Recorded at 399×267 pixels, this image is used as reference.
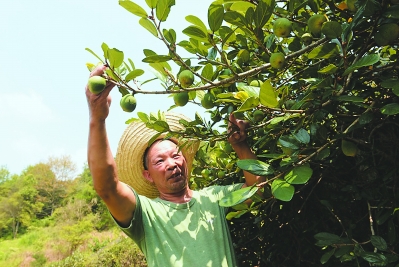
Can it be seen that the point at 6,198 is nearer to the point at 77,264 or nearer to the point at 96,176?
the point at 77,264

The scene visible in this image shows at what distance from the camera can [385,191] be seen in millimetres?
928

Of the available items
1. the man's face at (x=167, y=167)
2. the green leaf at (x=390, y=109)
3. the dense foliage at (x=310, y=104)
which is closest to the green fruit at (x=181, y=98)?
the dense foliage at (x=310, y=104)

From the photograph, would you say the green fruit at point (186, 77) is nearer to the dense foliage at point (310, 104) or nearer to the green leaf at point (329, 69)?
the dense foliage at point (310, 104)

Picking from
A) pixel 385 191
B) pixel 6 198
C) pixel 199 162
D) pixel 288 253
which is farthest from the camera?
pixel 6 198

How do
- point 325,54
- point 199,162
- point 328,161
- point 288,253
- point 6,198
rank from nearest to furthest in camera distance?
point 325,54
point 328,161
point 288,253
point 199,162
point 6,198

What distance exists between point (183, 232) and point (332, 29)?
2.96 ft

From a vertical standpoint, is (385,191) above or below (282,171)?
below

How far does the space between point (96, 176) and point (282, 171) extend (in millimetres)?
693

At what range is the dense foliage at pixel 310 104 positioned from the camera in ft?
2.46

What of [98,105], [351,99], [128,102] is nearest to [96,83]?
[128,102]

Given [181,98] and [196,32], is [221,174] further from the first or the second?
[196,32]

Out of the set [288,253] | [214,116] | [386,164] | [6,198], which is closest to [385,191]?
[386,164]

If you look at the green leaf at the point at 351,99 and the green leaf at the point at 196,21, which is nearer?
the green leaf at the point at 351,99

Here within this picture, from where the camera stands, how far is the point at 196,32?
0.85 meters
